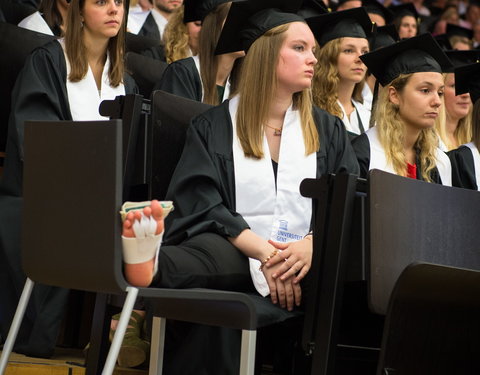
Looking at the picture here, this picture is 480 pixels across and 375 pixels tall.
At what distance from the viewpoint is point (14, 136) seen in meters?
3.67

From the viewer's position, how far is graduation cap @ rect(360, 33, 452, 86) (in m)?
4.50

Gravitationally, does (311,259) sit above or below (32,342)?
above

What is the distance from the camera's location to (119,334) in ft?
6.94

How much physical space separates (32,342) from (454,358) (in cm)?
169

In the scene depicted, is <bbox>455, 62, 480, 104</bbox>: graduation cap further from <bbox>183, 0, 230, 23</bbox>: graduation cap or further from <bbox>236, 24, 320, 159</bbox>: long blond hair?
<bbox>236, 24, 320, 159</bbox>: long blond hair

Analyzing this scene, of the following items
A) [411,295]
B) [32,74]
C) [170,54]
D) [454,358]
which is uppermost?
[170,54]

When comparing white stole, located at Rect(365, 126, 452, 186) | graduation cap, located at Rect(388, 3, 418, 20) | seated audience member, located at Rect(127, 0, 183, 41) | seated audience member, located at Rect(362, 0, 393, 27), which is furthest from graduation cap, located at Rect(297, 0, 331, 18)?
graduation cap, located at Rect(388, 3, 418, 20)

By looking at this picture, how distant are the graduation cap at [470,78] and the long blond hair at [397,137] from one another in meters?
0.85

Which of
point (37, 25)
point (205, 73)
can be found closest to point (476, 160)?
point (205, 73)

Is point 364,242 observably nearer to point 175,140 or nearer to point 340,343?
point 340,343

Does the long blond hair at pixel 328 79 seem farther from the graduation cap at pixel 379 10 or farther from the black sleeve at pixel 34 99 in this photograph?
the graduation cap at pixel 379 10

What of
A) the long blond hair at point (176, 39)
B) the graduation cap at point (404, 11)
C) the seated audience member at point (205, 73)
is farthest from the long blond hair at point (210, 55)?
the graduation cap at point (404, 11)

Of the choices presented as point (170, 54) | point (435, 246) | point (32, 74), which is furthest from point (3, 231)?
point (170, 54)

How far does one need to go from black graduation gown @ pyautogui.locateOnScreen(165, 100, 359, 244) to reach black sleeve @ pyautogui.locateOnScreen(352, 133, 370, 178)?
0.72m
